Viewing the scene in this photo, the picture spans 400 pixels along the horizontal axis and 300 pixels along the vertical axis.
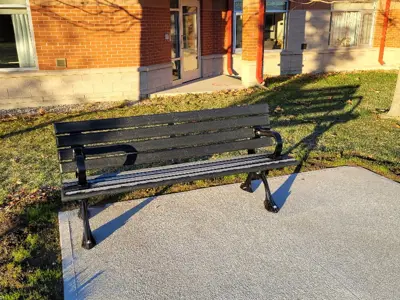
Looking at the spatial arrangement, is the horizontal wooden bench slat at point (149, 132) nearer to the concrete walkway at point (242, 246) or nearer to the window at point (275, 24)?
the concrete walkway at point (242, 246)

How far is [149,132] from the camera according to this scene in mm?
3721

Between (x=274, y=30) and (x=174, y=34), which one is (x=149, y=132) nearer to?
(x=174, y=34)

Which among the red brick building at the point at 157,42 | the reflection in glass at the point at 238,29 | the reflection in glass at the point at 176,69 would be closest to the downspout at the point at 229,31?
the red brick building at the point at 157,42

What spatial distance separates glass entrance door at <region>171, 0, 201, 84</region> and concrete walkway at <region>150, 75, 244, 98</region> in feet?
1.35

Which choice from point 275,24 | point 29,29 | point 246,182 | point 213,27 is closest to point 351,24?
point 275,24

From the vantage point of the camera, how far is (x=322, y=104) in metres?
8.91

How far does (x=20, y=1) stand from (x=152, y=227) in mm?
7242

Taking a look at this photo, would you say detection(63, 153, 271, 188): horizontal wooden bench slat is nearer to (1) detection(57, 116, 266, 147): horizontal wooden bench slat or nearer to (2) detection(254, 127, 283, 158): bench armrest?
(2) detection(254, 127, 283, 158): bench armrest

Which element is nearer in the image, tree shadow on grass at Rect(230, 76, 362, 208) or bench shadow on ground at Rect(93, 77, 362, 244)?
bench shadow on ground at Rect(93, 77, 362, 244)

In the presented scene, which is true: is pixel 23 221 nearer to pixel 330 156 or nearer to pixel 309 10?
pixel 330 156

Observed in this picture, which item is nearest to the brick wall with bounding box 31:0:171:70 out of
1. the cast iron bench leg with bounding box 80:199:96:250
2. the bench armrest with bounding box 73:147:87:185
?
the bench armrest with bounding box 73:147:87:185

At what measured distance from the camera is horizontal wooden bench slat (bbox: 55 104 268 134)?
11.5ft

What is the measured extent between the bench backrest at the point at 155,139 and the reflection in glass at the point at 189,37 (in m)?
8.16

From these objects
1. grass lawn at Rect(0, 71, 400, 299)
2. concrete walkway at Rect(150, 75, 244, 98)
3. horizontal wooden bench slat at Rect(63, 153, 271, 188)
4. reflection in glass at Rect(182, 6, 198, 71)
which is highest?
reflection in glass at Rect(182, 6, 198, 71)
